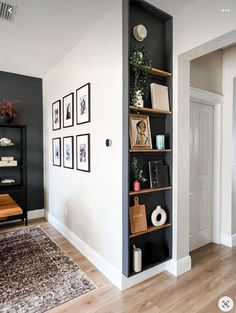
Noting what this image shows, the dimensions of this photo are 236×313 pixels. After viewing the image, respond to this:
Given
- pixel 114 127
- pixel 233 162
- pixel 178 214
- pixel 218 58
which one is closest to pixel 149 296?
pixel 178 214

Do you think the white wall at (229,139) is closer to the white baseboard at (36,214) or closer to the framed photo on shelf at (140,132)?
the framed photo on shelf at (140,132)

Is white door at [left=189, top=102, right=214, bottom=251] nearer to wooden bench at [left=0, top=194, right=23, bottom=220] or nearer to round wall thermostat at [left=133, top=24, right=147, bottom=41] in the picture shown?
round wall thermostat at [left=133, top=24, right=147, bottom=41]

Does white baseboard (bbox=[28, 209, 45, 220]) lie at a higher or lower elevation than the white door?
lower

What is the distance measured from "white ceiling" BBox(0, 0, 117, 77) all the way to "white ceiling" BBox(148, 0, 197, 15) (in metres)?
0.43

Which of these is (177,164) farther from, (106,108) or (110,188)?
(106,108)

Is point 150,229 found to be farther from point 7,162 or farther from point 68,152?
point 7,162

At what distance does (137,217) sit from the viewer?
2.14 meters

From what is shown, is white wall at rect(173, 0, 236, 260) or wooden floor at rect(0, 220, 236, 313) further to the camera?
white wall at rect(173, 0, 236, 260)

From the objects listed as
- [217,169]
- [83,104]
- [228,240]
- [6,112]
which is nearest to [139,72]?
[83,104]

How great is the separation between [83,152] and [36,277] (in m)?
1.49

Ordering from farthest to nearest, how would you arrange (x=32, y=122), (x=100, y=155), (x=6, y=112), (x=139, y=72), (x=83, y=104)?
(x=32, y=122) → (x=6, y=112) → (x=83, y=104) → (x=100, y=155) → (x=139, y=72)

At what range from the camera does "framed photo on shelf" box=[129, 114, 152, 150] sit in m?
2.08

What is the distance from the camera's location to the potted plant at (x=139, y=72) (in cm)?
205

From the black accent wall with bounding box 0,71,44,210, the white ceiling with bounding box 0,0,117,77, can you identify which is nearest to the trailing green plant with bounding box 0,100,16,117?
the black accent wall with bounding box 0,71,44,210
